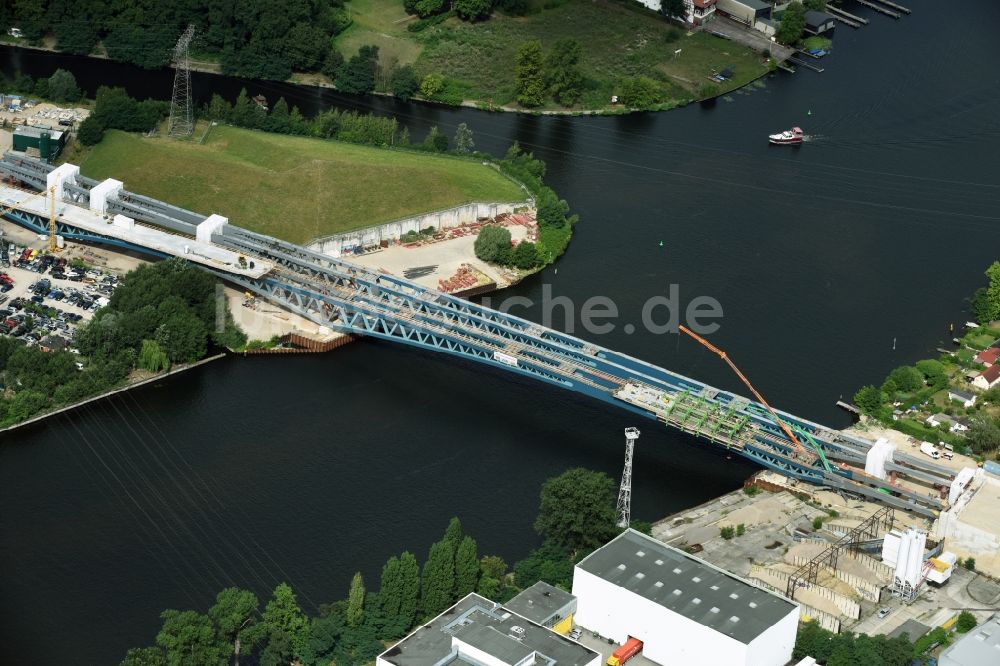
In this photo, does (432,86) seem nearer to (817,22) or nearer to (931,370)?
(817,22)

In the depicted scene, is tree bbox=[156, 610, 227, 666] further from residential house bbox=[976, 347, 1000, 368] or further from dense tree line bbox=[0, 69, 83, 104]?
dense tree line bbox=[0, 69, 83, 104]

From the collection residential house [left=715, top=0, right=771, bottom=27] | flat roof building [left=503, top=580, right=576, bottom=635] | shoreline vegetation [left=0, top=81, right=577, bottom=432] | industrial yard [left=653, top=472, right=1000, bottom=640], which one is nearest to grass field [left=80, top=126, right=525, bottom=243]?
shoreline vegetation [left=0, top=81, right=577, bottom=432]

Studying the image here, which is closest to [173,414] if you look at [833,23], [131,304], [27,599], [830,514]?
[131,304]

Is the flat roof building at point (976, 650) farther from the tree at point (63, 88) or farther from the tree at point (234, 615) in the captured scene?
the tree at point (63, 88)

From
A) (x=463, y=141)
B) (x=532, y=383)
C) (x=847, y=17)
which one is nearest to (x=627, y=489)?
(x=532, y=383)

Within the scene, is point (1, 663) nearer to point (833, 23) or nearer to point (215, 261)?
point (215, 261)
